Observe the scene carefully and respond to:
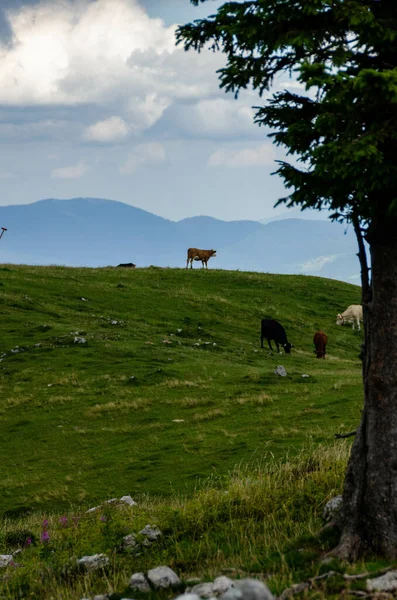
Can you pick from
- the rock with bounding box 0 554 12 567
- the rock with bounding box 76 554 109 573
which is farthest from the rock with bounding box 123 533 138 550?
the rock with bounding box 0 554 12 567

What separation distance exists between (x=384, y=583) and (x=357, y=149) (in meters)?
5.11

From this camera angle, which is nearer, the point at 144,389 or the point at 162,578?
the point at 162,578

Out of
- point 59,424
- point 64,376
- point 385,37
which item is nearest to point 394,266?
point 385,37

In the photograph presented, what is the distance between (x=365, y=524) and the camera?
32.7 ft

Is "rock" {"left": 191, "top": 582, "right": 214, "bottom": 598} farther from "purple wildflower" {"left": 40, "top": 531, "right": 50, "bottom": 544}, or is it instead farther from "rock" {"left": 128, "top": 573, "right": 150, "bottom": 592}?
"purple wildflower" {"left": 40, "top": 531, "right": 50, "bottom": 544}

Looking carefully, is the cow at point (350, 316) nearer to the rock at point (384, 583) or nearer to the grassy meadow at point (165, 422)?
the grassy meadow at point (165, 422)

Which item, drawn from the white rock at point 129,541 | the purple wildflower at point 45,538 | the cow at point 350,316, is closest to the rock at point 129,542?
the white rock at point 129,541

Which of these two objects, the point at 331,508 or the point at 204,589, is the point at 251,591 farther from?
the point at 331,508

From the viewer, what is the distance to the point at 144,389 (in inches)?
1142

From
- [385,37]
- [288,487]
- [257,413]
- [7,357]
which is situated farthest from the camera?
[7,357]

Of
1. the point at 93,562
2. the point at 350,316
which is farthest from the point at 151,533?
the point at 350,316

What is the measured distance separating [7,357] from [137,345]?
6.30m

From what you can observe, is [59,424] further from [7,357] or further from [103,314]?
[103,314]

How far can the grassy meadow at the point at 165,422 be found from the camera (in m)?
11.6
